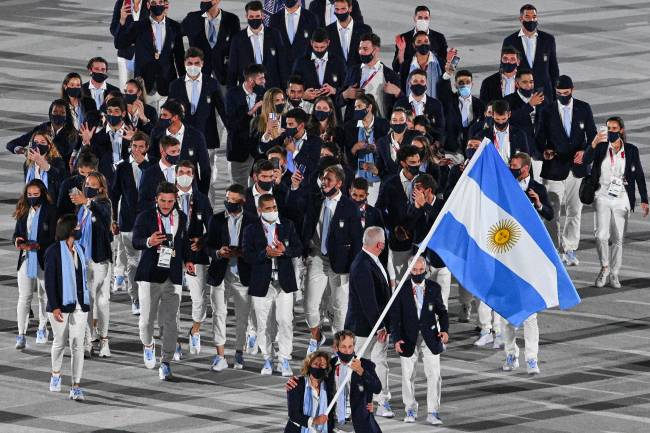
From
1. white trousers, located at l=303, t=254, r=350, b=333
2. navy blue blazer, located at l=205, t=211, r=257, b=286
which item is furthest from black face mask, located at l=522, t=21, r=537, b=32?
navy blue blazer, located at l=205, t=211, r=257, b=286

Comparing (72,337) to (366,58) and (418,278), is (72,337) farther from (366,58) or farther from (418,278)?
(366,58)

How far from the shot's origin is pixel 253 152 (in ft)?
85.3

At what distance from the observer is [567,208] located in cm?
2691

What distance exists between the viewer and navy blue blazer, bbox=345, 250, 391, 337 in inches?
858

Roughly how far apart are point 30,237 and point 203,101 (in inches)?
145

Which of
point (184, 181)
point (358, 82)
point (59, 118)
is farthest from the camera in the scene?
point (358, 82)

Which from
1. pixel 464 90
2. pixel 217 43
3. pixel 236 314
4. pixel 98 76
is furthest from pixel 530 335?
pixel 217 43

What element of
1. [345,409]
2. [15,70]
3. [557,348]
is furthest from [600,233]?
[15,70]

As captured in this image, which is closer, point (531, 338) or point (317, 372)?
point (317, 372)

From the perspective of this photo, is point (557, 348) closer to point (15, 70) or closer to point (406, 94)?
point (406, 94)

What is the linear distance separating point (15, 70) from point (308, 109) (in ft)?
32.6

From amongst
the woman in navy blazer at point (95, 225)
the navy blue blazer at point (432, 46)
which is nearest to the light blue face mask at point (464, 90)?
the navy blue blazer at point (432, 46)

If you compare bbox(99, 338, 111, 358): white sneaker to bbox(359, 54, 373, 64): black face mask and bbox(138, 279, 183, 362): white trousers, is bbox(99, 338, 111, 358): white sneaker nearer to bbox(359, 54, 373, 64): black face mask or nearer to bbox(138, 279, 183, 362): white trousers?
bbox(138, 279, 183, 362): white trousers

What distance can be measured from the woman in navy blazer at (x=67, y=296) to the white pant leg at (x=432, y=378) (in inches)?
137
